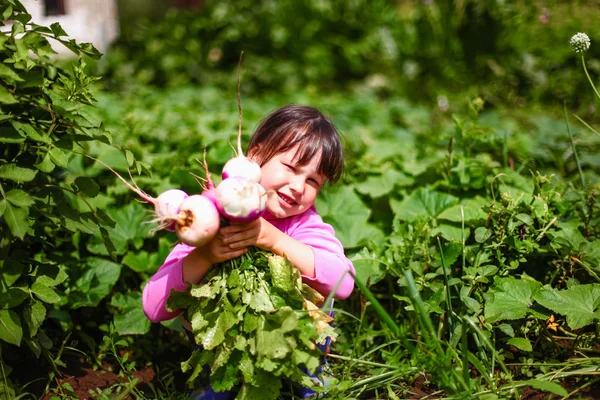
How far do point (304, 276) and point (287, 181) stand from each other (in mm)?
271

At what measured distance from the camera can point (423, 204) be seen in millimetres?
2471

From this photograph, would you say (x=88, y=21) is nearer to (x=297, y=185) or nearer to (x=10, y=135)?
(x=10, y=135)

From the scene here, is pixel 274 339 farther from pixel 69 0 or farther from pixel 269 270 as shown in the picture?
pixel 69 0

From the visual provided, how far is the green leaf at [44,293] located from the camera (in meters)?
1.74

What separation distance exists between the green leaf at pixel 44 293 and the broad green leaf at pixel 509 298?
1.26m

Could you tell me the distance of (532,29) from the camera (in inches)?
245

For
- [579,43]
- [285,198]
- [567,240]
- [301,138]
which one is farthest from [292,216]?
[579,43]

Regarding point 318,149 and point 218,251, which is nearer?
point 218,251

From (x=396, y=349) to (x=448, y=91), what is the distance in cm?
376

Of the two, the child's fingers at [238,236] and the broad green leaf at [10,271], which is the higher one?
the child's fingers at [238,236]

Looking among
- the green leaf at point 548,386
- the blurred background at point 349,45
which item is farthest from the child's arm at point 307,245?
the blurred background at point 349,45

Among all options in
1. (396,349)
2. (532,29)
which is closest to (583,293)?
(396,349)

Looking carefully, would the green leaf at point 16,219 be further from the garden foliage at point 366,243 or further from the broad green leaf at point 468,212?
the broad green leaf at point 468,212

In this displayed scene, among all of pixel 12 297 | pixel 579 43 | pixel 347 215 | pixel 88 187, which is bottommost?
pixel 347 215
